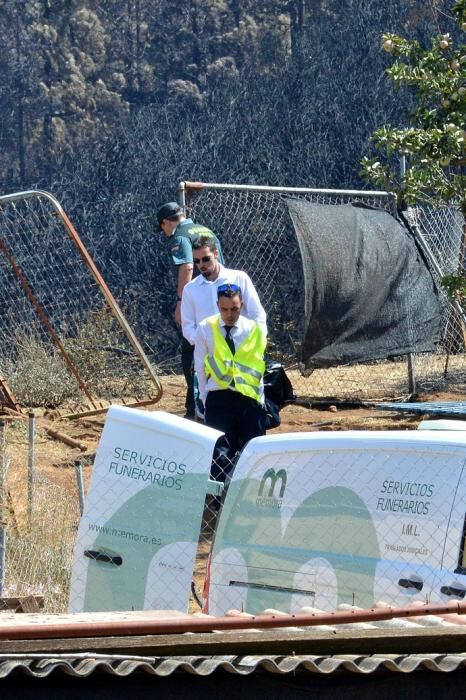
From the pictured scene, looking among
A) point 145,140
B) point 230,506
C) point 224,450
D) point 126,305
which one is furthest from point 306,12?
point 230,506

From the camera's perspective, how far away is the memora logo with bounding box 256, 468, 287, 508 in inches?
219

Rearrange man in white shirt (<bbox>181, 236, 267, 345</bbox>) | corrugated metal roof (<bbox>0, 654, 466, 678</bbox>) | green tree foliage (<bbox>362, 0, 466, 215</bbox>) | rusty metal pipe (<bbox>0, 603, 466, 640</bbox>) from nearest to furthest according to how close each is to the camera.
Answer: corrugated metal roof (<bbox>0, 654, 466, 678</bbox>), rusty metal pipe (<bbox>0, 603, 466, 640</bbox>), green tree foliage (<bbox>362, 0, 466, 215</bbox>), man in white shirt (<bbox>181, 236, 267, 345</bbox>)

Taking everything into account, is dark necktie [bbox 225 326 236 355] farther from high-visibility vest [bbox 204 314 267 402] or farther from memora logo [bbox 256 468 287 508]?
memora logo [bbox 256 468 287 508]

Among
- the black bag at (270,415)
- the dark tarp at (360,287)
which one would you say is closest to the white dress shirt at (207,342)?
the black bag at (270,415)

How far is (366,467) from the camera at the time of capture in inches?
211

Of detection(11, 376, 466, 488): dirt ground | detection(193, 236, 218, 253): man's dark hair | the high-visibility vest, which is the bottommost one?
detection(11, 376, 466, 488): dirt ground

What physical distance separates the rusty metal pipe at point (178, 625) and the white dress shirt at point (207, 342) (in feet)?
14.7

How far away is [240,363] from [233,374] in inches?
3.6

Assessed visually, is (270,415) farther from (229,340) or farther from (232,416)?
(229,340)

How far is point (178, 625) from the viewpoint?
133 inches

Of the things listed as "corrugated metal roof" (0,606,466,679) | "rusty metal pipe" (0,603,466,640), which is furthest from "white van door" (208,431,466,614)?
"corrugated metal roof" (0,606,466,679)

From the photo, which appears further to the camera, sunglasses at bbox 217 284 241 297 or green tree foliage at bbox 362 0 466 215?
green tree foliage at bbox 362 0 466 215

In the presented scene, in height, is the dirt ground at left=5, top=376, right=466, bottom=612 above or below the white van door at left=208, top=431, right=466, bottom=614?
below

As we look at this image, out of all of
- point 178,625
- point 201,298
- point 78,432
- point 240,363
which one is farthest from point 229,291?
point 178,625
